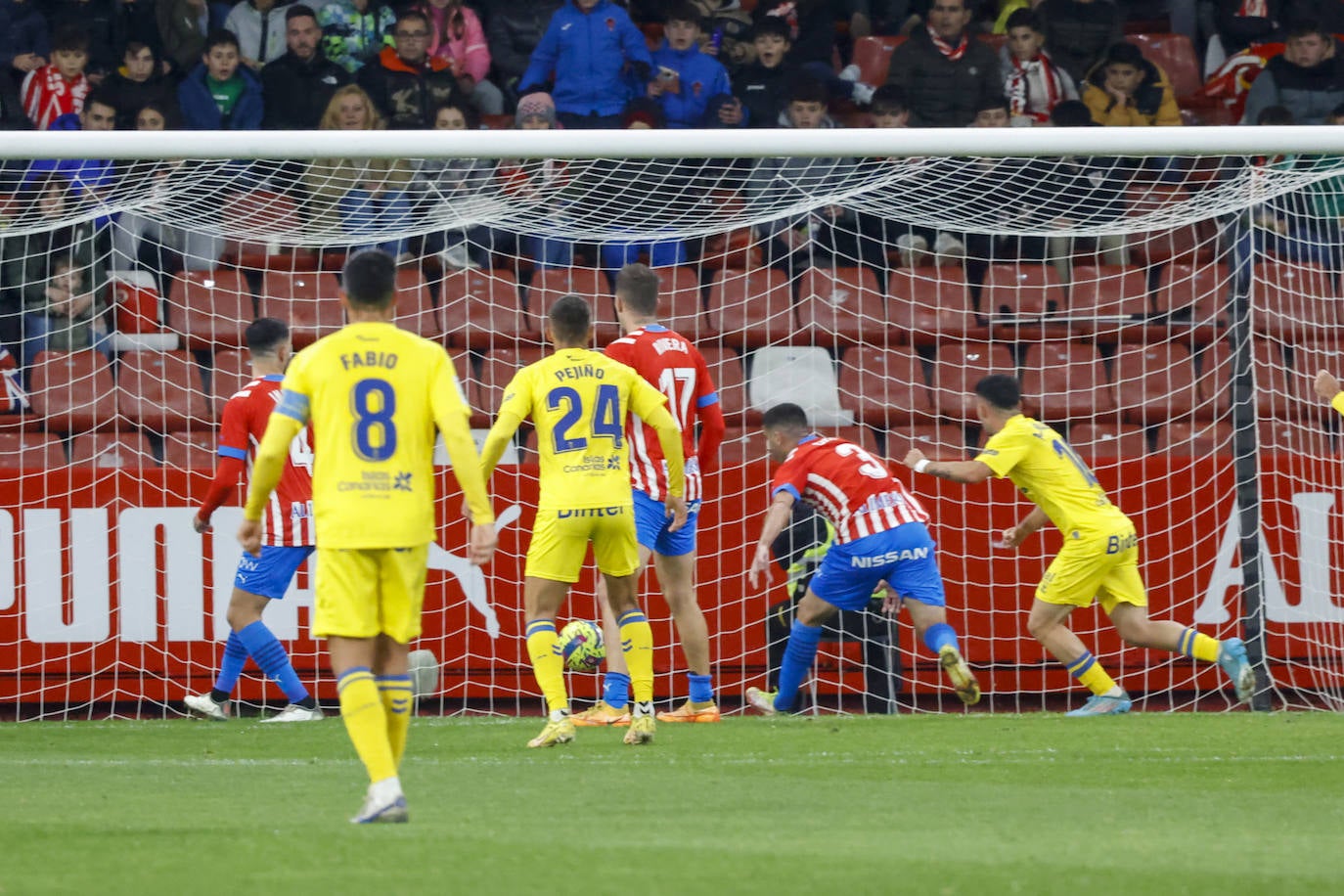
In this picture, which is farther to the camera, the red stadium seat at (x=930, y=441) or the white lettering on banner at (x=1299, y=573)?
the red stadium seat at (x=930, y=441)

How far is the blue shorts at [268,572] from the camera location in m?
9.37

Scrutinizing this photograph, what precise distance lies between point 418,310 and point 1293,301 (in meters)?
5.28

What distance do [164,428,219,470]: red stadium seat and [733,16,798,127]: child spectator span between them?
4.48 m

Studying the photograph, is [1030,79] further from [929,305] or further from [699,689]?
[699,689]

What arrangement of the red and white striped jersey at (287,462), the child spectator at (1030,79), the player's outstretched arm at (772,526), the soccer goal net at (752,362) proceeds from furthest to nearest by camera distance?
1. the child spectator at (1030,79)
2. the soccer goal net at (752,362)
3. the red and white striped jersey at (287,462)
4. the player's outstretched arm at (772,526)

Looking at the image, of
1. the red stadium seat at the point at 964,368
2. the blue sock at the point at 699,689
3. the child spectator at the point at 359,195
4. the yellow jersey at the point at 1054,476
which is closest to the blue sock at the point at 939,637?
the yellow jersey at the point at 1054,476

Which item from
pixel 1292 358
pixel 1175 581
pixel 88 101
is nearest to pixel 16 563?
pixel 88 101

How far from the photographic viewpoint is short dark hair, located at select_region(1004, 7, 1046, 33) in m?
13.8

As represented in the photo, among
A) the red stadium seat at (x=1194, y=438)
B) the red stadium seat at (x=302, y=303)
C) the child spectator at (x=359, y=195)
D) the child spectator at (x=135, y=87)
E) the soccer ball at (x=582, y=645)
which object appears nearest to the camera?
the soccer ball at (x=582, y=645)

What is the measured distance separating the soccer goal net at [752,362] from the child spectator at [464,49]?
1382mm

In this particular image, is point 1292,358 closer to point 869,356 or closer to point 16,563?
point 869,356

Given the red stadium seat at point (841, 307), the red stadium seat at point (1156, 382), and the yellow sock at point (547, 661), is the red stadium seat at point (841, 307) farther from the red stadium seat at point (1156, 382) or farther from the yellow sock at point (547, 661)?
the yellow sock at point (547, 661)

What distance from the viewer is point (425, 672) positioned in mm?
10469

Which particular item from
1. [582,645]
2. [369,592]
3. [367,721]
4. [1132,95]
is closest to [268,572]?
[582,645]
